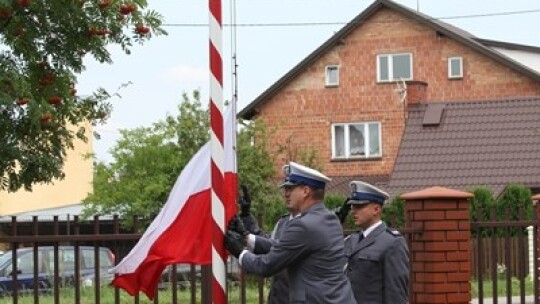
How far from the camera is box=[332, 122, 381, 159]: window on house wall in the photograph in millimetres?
46594

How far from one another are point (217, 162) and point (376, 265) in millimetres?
1655

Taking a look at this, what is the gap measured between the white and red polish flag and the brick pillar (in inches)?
154

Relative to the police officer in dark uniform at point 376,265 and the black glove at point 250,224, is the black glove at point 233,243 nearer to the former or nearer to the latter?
the black glove at point 250,224

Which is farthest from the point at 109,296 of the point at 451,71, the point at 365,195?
the point at 451,71

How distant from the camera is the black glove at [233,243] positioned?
799 cm

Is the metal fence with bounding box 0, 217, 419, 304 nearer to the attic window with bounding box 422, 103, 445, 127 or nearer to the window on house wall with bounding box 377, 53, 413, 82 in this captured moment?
the attic window with bounding box 422, 103, 445, 127

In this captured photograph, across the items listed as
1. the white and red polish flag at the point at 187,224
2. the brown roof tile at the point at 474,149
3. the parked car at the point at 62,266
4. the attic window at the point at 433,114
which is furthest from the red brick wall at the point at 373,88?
the white and red polish flag at the point at 187,224

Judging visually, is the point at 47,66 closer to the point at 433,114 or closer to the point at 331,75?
the point at 433,114

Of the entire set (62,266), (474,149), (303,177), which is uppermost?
(474,149)

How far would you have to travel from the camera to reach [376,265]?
9.16 m

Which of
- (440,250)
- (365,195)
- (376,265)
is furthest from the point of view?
(440,250)

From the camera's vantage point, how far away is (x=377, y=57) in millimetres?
47250

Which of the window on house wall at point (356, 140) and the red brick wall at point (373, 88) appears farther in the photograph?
the window on house wall at point (356, 140)

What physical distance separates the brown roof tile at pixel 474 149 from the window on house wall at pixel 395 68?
4.67 m
